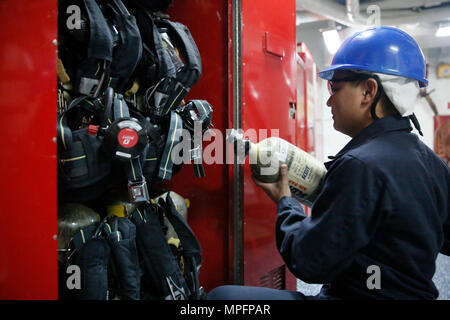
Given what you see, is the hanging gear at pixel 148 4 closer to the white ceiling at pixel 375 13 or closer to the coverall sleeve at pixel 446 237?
the coverall sleeve at pixel 446 237

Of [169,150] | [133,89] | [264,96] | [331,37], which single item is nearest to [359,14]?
[331,37]

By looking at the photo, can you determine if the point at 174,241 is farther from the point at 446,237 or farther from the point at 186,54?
the point at 446,237

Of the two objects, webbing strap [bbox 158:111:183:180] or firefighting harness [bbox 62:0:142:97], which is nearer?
firefighting harness [bbox 62:0:142:97]

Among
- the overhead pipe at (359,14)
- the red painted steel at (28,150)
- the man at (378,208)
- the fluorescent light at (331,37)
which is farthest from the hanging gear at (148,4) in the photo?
the fluorescent light at (331,37)

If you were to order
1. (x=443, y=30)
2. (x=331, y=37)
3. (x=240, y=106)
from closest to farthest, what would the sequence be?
(x=240, y=106) → (x=331, y=37) → (x=443, y=30)

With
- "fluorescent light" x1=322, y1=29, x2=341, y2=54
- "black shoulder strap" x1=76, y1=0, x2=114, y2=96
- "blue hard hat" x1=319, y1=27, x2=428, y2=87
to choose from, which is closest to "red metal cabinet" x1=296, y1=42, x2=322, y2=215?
"fluorescent light" x1=322, y1=29, x2=341, y2=54

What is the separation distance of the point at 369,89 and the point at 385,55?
0.14 metres

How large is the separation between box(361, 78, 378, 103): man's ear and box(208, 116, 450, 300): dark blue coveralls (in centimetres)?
19

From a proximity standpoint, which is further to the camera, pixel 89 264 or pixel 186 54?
pixel 186 54

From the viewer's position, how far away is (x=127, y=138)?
136cm

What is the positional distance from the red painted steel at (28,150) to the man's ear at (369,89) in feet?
3.53

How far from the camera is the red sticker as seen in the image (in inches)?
52.9

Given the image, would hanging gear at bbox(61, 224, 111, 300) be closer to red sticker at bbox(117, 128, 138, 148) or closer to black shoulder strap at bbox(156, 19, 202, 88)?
red sticker at bbox(117, 128, 138, 148)
